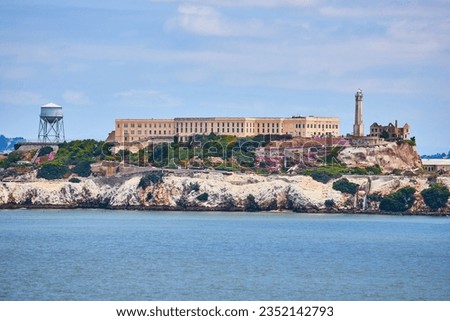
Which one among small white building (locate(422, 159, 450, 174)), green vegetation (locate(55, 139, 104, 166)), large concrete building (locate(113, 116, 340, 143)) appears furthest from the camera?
large concrete building (locate(113, 116, 340, 143))

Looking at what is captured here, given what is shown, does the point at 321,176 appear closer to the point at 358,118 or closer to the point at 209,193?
the point at 209,193

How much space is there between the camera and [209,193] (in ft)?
366

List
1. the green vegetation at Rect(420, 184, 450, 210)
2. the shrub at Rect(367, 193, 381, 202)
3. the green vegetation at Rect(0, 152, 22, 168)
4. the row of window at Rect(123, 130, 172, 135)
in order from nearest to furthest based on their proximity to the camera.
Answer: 1. the green vegetation at Rect(420, 184, 450, 210)
2. the shrub at Rect(367, 193, 381, 202)
3. the green vegetation at Rect(0, 152, 22, 168)
4. the row of window at Rect(123, 130, 172, 135)

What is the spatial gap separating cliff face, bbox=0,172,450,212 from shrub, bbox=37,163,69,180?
5446 millimetres

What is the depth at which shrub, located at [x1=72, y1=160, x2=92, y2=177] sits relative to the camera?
410ft

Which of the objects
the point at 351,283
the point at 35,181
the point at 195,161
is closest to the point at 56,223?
the point at 35,181

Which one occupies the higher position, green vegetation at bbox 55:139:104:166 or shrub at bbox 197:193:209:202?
green vegetation at bbox 55:139:104:166

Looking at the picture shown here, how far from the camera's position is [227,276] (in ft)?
190

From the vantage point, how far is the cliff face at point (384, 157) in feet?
416

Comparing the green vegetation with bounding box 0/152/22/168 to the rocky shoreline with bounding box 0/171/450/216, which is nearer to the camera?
the rocky shoreline with bounding box 0/171/450/216

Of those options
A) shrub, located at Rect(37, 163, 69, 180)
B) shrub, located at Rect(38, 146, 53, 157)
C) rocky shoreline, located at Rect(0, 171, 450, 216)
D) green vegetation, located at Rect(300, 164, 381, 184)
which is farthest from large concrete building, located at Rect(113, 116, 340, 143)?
rocky shoreline, located at Rect(0, 171, 450, 216)

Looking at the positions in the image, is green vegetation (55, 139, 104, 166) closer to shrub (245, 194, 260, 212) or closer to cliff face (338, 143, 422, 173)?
shrub (245, 194, 260, 212)

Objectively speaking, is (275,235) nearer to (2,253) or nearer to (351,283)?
(2,253)

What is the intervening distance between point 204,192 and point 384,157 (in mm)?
23204
